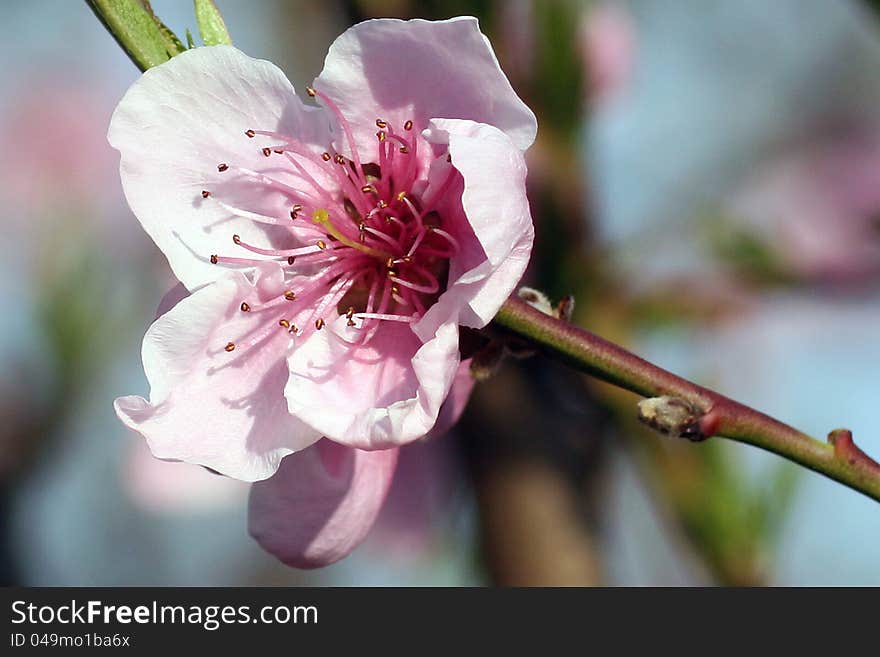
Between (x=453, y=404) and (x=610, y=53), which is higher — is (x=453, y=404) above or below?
below

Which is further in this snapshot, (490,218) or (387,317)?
(387,317)

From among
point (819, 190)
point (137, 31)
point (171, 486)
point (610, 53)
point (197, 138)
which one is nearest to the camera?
point (137, 31)

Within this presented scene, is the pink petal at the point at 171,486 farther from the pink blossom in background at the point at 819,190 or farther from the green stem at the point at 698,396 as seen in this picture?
the green stem at the point at 698,396

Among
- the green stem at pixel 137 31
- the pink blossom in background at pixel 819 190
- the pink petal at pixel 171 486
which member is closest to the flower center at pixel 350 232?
the green stem at pixel 137 31

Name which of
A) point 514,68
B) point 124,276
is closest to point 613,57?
point 514,68

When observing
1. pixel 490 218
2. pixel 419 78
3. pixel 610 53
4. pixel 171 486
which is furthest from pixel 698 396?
pixel 171 486

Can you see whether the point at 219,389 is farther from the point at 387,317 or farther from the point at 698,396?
the point at 698,396
